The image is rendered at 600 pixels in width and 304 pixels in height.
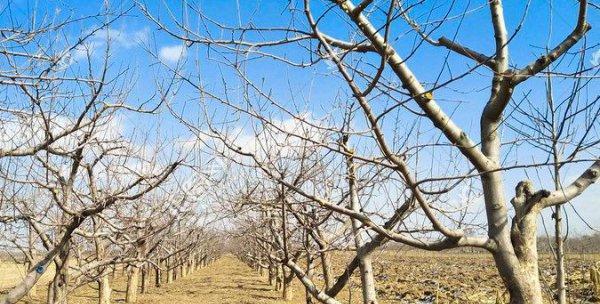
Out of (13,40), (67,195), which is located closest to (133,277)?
(67,195)

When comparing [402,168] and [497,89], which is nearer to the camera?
[402,168]

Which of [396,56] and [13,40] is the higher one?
[13,40]

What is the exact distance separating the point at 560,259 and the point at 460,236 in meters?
0.85

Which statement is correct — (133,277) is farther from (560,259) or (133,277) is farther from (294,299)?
(560,259)

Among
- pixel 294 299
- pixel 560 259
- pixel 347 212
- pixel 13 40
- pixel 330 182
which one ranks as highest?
pixel 13 40

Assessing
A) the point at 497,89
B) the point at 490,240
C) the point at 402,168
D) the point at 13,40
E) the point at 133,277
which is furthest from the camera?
the point at 133,277

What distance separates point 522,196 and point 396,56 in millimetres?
977

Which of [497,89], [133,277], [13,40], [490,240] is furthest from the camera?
[133,277]

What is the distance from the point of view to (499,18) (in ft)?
8.50

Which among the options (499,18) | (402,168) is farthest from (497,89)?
(402,168)

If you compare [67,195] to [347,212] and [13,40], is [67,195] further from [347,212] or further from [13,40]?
[347,212]

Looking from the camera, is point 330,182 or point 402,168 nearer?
point 402,168

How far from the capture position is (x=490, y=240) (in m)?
2.42

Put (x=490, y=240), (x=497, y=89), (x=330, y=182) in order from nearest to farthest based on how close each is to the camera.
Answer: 1. (x=490, y=240)
2. (x=497, y=89)
3. (x=330, y=182)
